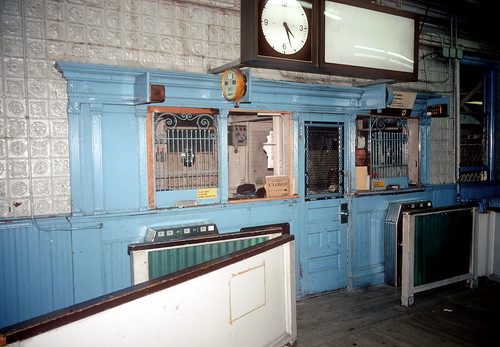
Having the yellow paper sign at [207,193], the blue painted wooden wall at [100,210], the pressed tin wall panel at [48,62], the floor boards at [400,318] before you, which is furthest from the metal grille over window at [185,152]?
the floor boards at [400,318]

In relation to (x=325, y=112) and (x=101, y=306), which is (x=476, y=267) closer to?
(x=325, y=112)

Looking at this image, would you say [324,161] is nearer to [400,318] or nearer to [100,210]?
[400,318]

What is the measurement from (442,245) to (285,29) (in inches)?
190

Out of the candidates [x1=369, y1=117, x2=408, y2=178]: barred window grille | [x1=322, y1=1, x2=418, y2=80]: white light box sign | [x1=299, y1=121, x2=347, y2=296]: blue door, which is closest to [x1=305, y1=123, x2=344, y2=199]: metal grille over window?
[x1=299, y1=121, x2=347, y2=296]: blue door

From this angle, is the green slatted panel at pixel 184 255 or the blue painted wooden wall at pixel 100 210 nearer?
the green slatted panel at pixel 184 255

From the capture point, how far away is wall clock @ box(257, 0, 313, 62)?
13.4ft

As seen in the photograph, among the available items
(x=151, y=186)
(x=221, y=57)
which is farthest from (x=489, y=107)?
(x=151, y=186)

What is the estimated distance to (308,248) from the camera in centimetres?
687

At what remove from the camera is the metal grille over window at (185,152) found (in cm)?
571

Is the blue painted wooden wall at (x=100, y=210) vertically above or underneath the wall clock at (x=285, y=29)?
underneath

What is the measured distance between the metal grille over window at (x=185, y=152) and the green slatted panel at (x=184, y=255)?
120 centimetres

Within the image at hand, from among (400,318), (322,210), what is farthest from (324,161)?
(400,318)

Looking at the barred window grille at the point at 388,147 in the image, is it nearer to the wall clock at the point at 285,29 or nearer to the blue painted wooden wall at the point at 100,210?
the blue painted wooden wall at the point at 100,210

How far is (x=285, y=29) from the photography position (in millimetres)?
4199
